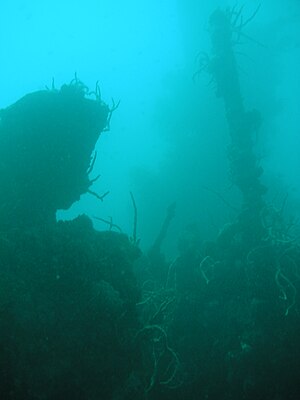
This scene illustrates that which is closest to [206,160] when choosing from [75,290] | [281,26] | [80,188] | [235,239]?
[281,26]

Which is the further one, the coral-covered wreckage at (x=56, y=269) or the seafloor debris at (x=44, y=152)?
the seafloor debris at (x=44, y=152)

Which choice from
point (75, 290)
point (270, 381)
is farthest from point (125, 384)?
point (270, 381)

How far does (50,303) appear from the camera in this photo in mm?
5723

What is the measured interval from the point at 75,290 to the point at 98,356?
3.87 feet

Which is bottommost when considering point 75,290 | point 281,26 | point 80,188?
point 75,290

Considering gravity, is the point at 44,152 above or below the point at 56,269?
above

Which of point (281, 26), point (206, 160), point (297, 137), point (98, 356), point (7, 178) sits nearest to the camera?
point (98, 356)

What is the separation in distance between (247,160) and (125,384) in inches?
346

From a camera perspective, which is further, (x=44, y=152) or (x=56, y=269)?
(x=44, y=152)

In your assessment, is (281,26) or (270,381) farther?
(281,26)

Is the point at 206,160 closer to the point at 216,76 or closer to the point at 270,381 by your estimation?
the point at 216,76

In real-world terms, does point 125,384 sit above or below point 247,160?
below

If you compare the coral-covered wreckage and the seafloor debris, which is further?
the seafloor debris

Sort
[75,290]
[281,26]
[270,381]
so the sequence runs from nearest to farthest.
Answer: [75,290], [270,381], [281,26]
